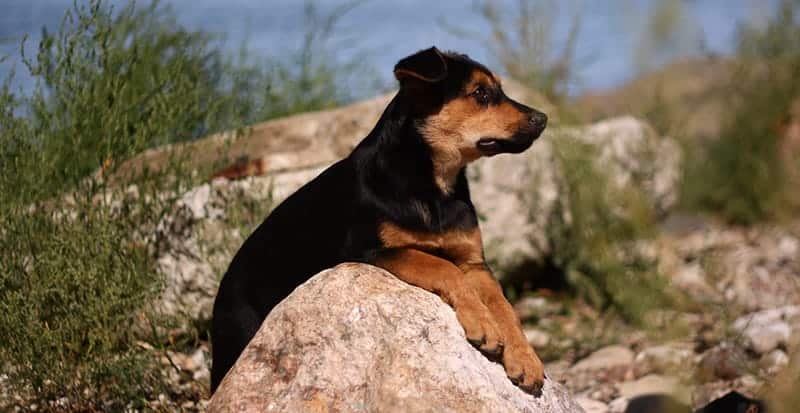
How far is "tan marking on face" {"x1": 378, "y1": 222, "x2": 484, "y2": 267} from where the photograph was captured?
14.4 feet

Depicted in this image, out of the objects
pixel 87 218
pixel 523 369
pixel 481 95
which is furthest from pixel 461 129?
pixel 87 218

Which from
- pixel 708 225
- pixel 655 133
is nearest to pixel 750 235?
pixel 708 225

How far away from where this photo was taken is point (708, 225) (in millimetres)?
11141

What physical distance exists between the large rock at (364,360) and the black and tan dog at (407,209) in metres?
0.17

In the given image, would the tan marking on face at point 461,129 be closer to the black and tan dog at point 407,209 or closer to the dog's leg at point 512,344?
the black and tan dog at point 407,209

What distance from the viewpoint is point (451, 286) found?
4.16m

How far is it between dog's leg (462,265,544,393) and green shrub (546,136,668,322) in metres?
3.96

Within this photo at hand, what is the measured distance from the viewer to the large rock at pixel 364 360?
3.92 m

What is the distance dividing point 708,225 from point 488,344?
25.2ft

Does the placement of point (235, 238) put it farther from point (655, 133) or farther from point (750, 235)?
point (750, 235)

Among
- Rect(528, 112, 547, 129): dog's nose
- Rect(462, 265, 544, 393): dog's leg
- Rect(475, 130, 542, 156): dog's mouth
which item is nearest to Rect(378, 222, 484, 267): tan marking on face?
Rect(462, 265, 544, 393): dog's leg

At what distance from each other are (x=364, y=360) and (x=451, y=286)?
1.50 ft

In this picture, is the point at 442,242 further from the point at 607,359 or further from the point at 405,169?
the point at 607,359

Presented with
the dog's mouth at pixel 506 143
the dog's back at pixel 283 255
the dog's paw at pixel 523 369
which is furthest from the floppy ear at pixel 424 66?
the dog's paw at pixel 523 369
